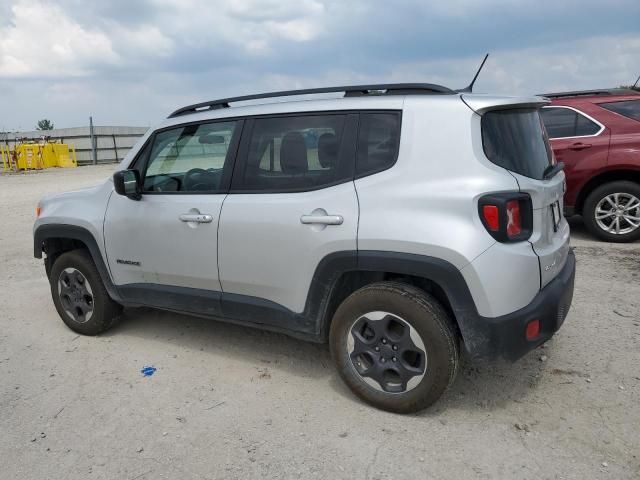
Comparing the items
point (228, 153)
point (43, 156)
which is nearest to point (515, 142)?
point (228, 153)

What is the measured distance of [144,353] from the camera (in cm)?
409

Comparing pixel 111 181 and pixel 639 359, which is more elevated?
pixel 111 181

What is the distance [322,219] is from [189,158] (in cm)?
131

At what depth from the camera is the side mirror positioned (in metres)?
3.77

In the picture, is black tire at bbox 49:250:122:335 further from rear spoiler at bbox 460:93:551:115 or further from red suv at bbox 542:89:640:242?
red suv at bbox 542:89:640:242

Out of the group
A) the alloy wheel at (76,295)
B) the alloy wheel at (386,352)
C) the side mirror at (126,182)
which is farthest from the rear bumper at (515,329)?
the alloy wheel at (76,295)

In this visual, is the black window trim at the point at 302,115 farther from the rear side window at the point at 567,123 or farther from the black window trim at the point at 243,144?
the rear side window at the point at 567,123

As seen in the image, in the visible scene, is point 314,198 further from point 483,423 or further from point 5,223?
point 5,223

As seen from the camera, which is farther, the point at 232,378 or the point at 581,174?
the point at 581,174

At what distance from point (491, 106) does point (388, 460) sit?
188 cm

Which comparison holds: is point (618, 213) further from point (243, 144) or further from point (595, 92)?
point (243, 144)

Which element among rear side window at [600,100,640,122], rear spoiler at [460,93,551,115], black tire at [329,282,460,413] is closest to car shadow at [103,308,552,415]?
black tire at [329,282,460,413]

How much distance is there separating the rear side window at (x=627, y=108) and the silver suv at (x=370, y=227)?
407 cm

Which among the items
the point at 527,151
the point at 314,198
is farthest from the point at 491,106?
the point at 314,198
